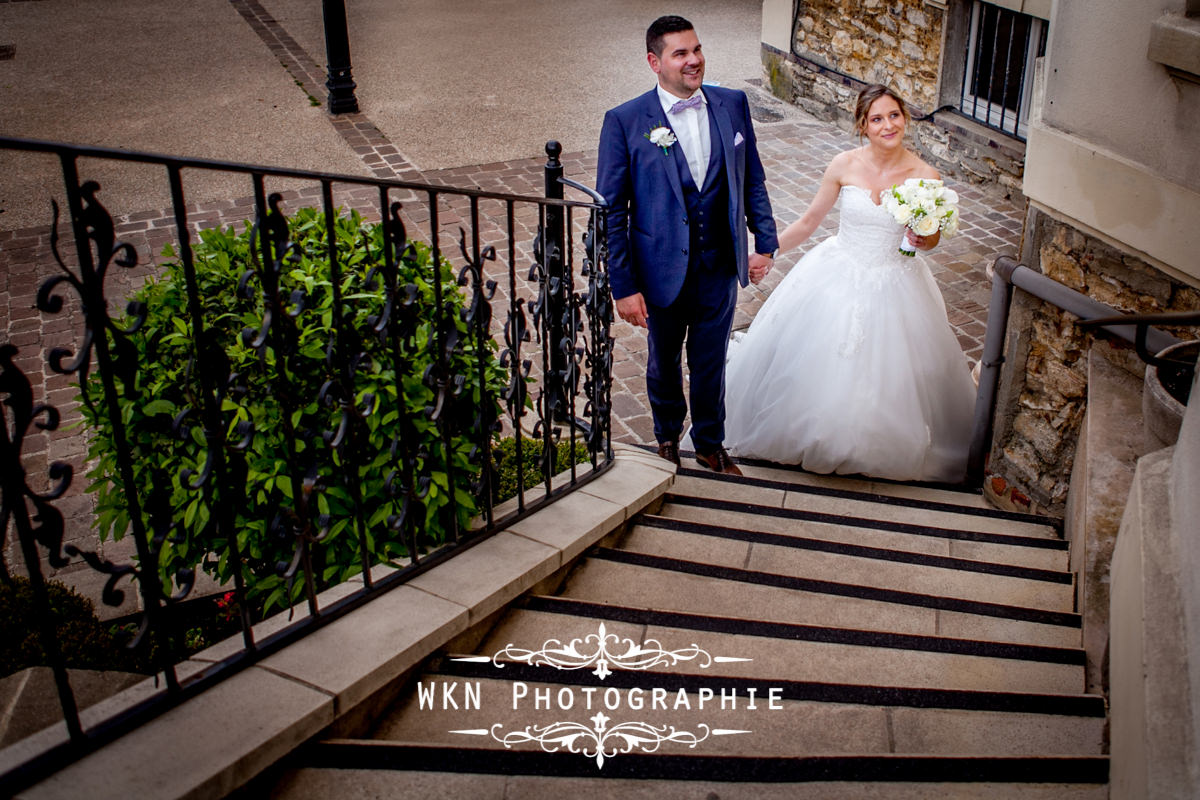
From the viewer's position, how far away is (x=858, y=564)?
12.6ft

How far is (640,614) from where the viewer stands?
9.73 feet

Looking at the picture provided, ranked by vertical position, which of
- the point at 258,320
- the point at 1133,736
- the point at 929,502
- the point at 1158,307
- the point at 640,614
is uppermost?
the point at 258,320

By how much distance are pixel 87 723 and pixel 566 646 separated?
1.18m

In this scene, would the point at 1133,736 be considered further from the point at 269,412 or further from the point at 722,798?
the point at 269,412

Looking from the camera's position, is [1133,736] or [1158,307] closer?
[1133,736]

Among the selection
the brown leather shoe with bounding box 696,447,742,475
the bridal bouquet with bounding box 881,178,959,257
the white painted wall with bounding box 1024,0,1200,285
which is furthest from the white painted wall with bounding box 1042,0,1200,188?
the brown leather shoe with bounding box 696,447,742,475

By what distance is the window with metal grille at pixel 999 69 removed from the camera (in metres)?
8.42

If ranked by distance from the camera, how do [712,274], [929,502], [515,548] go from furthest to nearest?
[929,502] → [712,274] → [515,548]

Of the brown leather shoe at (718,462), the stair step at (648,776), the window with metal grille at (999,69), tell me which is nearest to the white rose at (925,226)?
the brown leather shoe at (718,462)

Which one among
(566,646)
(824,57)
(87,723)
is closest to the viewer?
(87,723)

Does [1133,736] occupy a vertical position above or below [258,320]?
below

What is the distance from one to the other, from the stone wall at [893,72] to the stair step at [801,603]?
19.1 feet

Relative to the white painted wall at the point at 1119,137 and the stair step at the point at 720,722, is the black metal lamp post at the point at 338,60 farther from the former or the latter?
the stair step at the point at 720,722

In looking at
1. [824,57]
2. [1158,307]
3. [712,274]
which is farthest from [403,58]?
[1158,307]
